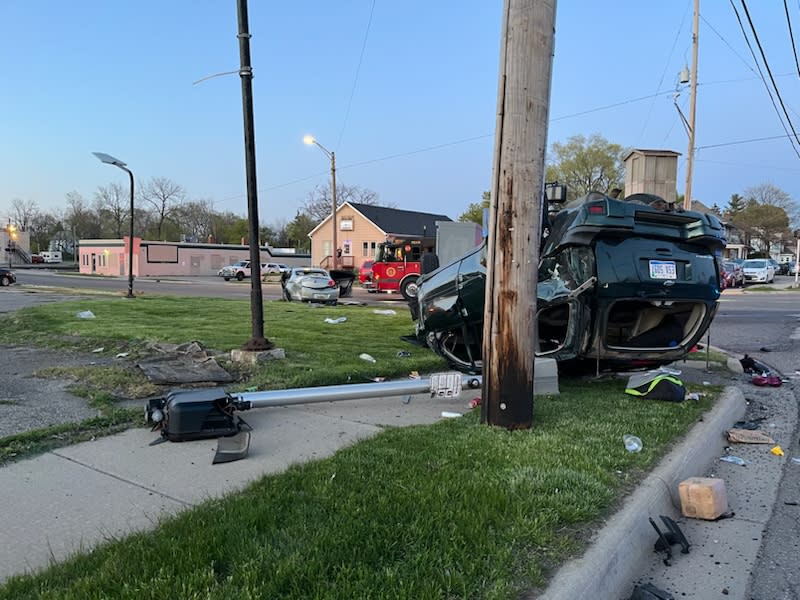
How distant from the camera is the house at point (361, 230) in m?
51.2

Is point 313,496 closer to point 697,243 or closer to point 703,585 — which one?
point 703,585

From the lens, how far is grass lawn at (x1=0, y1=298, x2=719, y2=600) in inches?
90.5

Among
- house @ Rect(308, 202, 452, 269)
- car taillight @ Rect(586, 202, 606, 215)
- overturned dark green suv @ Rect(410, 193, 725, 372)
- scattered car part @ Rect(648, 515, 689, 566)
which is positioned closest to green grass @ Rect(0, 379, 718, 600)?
scattered car part @ Rect(648, 515, 689, 566)

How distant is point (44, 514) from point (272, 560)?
154 cm

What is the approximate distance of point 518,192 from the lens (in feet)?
14.1

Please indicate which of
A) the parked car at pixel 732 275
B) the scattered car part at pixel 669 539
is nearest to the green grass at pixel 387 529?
the scattered car part at pixel 669 539

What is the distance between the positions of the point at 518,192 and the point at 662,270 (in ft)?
6.37

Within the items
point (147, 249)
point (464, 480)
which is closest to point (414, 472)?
point (464, 480)

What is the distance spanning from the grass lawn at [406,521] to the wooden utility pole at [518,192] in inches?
22.6

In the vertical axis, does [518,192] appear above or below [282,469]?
above

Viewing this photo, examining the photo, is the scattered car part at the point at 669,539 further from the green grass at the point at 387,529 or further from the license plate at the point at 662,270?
the license plate at the point at 662,270

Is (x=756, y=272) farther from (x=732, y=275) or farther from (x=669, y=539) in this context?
(x=669, y=539)

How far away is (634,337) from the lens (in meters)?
5.99

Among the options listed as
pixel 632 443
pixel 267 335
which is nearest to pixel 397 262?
pixel 267 335
